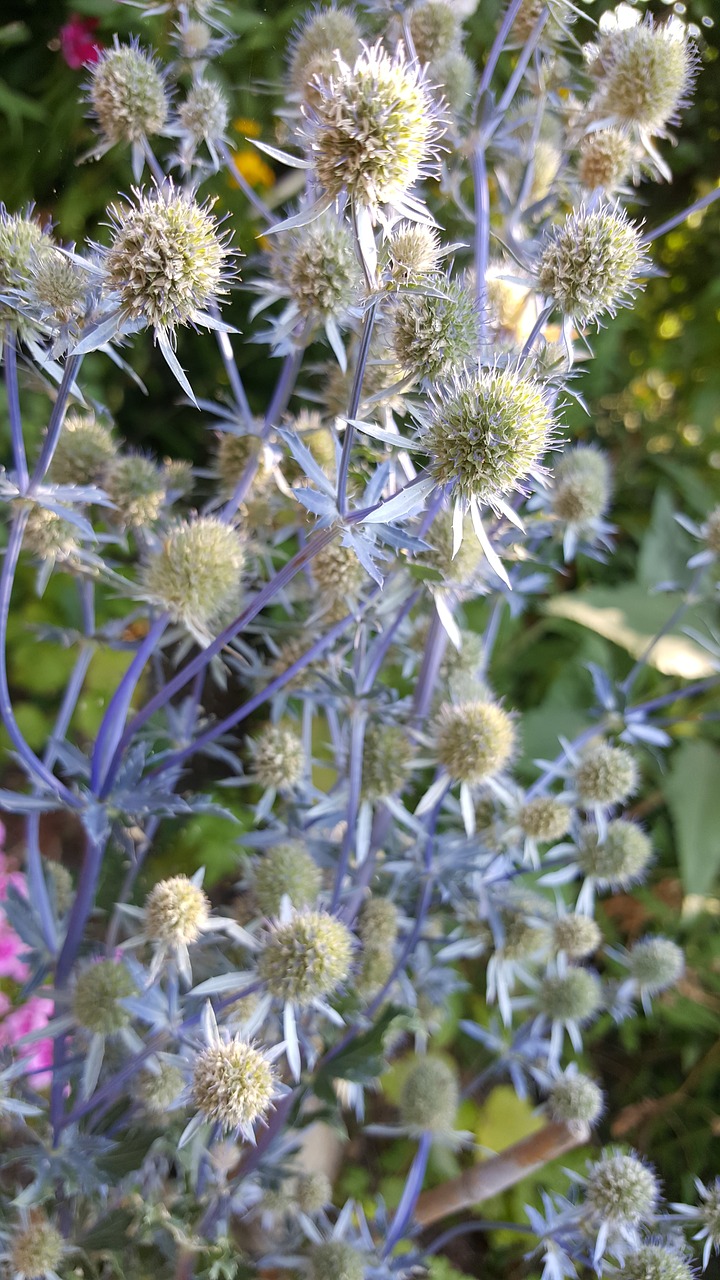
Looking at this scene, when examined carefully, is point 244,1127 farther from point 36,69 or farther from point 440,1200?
point 36,69

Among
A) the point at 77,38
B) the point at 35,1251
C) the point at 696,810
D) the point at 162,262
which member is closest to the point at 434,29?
the point at 162,262

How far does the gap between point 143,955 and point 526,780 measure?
0.98 m

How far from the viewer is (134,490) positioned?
721 millimetres

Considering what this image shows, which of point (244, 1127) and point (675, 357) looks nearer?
point (244, 1127)

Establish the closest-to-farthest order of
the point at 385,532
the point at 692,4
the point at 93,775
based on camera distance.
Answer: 1. the point at 385,532
2. the point at 93,775
3. the point at 692,4

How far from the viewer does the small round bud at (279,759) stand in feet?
2.56

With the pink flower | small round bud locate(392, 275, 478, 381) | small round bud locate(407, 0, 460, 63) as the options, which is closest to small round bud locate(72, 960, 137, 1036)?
small round bud locate(392, 275, 478, 381)

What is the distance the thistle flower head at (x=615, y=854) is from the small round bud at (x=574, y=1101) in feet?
0.64

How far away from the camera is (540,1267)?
2.73 ft

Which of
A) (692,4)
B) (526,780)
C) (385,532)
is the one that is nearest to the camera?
(385,532)

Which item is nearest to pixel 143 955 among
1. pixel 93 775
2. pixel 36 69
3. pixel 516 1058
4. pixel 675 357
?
pixel 93 775

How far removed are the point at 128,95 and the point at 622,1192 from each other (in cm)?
94

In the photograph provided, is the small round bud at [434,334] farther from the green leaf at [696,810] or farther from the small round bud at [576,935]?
the green leaf at [696,810]

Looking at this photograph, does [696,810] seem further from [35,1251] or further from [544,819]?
[35,1251]
